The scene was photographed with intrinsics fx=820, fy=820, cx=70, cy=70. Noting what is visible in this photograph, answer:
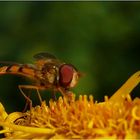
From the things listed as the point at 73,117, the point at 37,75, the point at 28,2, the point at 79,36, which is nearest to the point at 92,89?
the point at 79,36

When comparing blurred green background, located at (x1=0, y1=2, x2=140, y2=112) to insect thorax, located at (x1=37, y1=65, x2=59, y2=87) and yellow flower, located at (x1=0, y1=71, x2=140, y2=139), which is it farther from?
yellow flower, located at (x1=0, y1=71, x2=140, y2=139)

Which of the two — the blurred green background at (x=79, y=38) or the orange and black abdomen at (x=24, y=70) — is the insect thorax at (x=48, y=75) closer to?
the orange and black abdomen at (x=24, y=70)

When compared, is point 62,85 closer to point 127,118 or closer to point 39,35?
point 127,118

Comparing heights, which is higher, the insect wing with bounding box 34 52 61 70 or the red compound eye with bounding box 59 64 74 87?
the insect wing with bounding box 34 52 61 70

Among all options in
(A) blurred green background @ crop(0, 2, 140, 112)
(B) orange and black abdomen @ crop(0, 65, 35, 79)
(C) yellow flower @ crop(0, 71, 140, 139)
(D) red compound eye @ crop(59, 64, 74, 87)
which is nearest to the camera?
(C) yellow flower @ crop(0, 71, 140, 139)

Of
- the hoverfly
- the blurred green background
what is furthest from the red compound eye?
the blurred green background

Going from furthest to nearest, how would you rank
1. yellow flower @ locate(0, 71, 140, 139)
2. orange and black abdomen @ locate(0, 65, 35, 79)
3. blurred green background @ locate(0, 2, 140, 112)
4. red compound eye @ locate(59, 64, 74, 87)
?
blurred green background @ locate(0, 2, 140, 112) → orange and black abdomen @ locate(0, 65, 35, 79) → red compound eye @ locate(59, 64, 74, 87) → yellow flower @ locate(0, 71, 140, 139)

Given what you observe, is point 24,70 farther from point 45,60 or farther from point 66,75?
point 66,75

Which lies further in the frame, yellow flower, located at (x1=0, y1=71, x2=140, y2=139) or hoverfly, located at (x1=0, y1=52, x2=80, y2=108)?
hoverfly, located at (x1=0, y1=52, x2=80, y2=108)

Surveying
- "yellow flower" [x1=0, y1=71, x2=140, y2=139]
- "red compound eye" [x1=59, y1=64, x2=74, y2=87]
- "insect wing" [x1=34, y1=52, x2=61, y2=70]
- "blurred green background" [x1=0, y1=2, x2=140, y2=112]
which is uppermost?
"blurred green background" [x1=0, y1=2, x2=140, y2=112]
